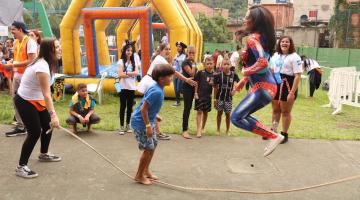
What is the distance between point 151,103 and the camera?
4336 mm

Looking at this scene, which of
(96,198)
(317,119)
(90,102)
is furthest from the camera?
(317,119)

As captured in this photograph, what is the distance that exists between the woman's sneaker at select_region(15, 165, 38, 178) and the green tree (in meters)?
40.8

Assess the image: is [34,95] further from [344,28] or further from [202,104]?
[344,28]

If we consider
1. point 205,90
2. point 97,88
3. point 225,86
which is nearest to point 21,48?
point 205,90

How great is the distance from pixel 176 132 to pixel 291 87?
2.21 metres

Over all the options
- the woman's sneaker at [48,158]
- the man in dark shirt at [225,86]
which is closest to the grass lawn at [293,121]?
the man in dark shirt at [225,86]

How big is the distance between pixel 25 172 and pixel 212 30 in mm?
41871

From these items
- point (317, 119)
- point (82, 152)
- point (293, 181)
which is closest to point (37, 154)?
point (82, 152)

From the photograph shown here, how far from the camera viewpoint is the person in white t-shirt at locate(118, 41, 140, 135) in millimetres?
7066

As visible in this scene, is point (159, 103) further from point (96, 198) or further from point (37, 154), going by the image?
point (37, 154)

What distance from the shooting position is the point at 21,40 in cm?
606

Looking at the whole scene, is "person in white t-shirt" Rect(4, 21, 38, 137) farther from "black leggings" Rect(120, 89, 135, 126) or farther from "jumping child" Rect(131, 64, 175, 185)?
"jumping child" Rect(131, 64, 175, 185)

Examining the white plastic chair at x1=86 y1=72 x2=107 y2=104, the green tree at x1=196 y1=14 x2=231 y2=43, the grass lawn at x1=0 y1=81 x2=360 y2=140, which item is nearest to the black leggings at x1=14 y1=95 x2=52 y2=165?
the grass lawn at x1=0 y1=81 x2=360 y2=140

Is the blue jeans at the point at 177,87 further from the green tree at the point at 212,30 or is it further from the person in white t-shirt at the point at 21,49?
the green tree at the point at 212,30
